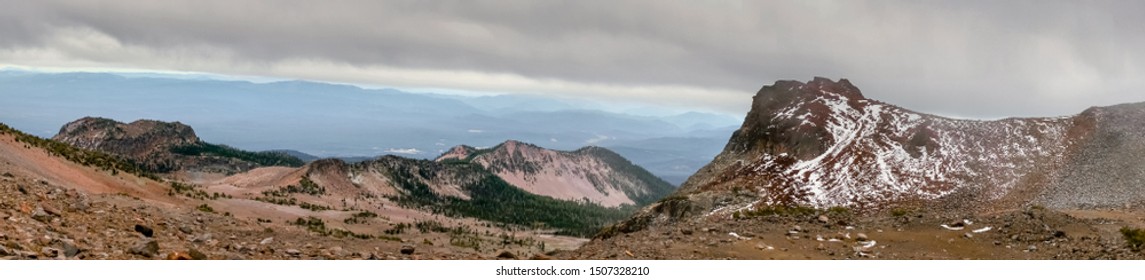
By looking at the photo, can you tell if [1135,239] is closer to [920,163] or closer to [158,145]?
[920,163]

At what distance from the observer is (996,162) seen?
2019 inches

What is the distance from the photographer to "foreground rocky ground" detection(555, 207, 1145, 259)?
22.3m

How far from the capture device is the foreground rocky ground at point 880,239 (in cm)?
2231

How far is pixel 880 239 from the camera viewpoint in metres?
26.4

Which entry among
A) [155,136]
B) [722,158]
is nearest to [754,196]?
[722,158]

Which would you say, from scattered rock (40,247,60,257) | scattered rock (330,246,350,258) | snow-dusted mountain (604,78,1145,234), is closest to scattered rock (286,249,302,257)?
scattered rock (330,246,350,258)

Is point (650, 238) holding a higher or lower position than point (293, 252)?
higher

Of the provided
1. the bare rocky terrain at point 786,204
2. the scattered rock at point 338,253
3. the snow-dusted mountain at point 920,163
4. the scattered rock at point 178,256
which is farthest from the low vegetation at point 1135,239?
the scattered rock at point 178,256

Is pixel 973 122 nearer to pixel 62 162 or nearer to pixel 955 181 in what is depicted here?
pixel 955 181

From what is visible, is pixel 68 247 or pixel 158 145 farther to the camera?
pixel 158 145

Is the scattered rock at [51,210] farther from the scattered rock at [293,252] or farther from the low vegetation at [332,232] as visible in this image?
the low vegetation at [332,232]

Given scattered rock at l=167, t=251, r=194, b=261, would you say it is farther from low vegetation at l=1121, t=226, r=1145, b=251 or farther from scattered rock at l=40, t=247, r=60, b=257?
low vegetation at l=1121, t=226, r=1145, b=251

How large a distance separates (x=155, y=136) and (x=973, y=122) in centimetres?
16876

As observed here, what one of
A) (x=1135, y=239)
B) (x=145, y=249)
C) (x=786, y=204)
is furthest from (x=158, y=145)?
(x=1135, y=239)
